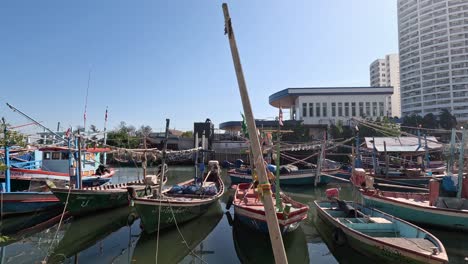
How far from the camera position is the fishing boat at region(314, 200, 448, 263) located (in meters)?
7.72

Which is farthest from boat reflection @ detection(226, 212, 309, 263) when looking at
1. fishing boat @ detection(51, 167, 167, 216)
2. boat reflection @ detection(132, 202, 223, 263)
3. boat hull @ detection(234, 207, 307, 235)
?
fishing boat @ detection(51, 167, 167, 216)

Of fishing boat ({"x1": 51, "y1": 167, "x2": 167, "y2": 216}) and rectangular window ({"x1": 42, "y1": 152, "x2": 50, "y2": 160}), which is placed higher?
rectangular window ({"x1": 42, "y1": 152, "x2": 50, "y2": 160})

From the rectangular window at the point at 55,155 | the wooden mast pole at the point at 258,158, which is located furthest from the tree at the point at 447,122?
the wooden mast pole at the point at 258,158

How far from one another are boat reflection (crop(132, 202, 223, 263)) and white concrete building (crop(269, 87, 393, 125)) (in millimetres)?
44020

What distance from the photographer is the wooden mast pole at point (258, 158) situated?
2.63 m

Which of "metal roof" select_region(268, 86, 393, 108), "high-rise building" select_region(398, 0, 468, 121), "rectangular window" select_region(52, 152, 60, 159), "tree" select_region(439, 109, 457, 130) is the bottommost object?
"rectangular window" select_region(52, 152, 60, 159)

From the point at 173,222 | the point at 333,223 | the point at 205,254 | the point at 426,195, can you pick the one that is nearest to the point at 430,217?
the point at 426,195

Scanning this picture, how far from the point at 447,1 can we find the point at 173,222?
114 meters

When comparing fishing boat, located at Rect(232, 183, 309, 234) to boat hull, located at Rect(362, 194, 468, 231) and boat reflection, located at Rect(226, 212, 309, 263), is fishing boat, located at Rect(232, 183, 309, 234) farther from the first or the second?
boat hull, located at Rect(362, 194, 468, 231)

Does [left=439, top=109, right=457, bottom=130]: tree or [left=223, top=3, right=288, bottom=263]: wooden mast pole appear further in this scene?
[left=439, top=109, right=457, bottom=130]: tree

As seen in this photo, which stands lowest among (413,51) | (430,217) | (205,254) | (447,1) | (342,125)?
(205,254)

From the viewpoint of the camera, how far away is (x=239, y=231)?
13008 mm

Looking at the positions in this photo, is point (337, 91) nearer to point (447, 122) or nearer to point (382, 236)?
point (447, 122)

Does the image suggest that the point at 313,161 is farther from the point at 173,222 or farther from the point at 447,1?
the point at 447,1
